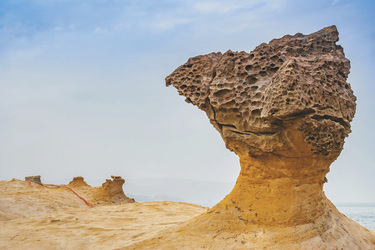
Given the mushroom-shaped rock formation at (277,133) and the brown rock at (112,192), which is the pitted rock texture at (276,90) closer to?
the mushroom-shaped rock formation at (277,133)

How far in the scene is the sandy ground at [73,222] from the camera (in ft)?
12.9

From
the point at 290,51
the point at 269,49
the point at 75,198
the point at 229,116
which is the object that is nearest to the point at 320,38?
the point at 290,51

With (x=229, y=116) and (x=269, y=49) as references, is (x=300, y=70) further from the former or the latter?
(x=229, y=116)

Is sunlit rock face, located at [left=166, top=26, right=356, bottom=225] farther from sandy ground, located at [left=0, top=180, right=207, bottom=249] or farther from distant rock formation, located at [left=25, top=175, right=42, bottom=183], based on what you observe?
distant rock formation, located at [left=25, top=175, right=42, bottom=183]

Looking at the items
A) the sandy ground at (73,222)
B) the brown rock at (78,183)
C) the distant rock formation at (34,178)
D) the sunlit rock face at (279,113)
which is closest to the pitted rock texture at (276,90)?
the sunlit rock face at (279,113)

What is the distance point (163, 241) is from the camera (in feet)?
10.9

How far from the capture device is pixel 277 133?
299 cm

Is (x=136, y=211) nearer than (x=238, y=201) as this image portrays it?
No

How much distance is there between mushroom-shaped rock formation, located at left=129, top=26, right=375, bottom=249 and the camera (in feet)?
9.05

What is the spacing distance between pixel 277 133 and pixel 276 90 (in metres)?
0.54

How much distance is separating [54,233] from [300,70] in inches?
167

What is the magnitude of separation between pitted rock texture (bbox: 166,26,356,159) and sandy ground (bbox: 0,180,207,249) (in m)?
1.86

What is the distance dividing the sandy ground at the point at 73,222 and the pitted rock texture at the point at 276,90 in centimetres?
186

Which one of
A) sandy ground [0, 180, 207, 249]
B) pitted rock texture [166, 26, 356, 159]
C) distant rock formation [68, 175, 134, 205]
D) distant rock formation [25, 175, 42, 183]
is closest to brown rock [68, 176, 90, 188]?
distant rock formation [68, 175, 134, 205]
